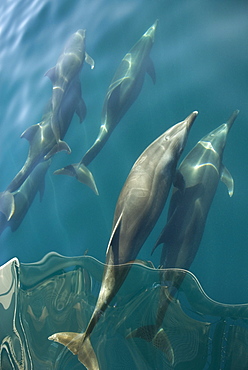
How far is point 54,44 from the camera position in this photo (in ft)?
28.5

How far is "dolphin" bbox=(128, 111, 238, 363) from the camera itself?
4.50 m

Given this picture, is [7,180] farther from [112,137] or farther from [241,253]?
[241,253]

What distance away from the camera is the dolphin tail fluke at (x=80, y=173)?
244 inches

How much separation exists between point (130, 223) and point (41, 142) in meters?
3.20

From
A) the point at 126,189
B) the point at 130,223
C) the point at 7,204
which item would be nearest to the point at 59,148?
the point at 7,204

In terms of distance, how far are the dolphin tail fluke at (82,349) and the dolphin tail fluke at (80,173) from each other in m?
2.54

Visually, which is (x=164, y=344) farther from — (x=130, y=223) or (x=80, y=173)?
(x=80, y=173)

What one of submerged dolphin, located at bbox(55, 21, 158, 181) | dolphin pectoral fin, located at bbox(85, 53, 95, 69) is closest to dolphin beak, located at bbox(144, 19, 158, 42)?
submerged dolphin, located at bbox(55, 21, 158, 181)

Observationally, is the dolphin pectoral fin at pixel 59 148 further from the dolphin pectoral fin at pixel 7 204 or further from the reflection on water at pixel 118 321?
the reflection on water at pixel 118 321

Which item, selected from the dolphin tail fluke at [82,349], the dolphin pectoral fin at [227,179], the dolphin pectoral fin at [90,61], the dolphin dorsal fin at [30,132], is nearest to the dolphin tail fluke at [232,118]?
the dolphin pectoral fin at [227,179]

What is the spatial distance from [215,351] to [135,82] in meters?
4.85

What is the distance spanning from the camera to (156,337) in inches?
173

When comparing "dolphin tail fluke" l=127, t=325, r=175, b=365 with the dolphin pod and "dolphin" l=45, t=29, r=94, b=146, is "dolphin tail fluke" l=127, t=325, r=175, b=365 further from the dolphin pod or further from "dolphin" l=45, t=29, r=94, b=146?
"dolphin" l=45, t=29, r=94, b=146

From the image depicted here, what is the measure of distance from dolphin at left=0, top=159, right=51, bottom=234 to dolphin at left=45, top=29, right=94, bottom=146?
749mm
